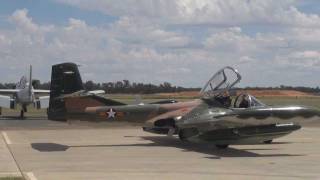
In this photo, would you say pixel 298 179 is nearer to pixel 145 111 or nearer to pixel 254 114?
pixel 254 114

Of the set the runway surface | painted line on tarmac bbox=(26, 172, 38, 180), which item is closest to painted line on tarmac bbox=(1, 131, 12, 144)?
the runway surface

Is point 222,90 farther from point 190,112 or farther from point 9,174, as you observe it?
point 9,174

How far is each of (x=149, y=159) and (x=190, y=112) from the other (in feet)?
13.5

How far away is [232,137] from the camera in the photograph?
57.8ft

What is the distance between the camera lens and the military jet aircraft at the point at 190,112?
17578 millimetres

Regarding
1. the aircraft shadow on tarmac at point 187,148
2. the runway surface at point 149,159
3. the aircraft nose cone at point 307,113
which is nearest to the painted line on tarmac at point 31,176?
the runway surface at point 149,159

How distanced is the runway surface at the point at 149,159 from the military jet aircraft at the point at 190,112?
0.48m

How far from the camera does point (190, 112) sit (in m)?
18.6

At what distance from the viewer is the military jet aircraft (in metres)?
17.6

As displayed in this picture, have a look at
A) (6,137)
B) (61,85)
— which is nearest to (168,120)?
(61,85)

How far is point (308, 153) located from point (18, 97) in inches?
1114

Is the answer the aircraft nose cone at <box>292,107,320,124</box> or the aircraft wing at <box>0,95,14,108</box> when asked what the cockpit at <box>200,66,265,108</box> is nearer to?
the aircraft nose cone at <box>292,107,320,124</box>

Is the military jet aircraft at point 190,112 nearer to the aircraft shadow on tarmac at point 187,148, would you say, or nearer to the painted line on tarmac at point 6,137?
the aircraft shadow on tarmac at point 187,148

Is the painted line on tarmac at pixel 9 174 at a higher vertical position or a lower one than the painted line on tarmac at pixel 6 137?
higher
